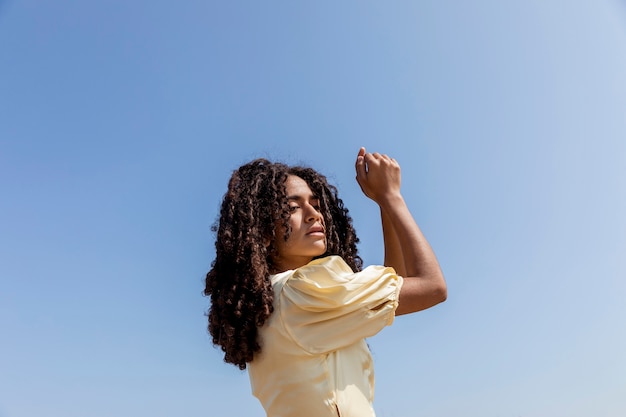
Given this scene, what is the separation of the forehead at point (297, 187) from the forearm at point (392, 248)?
0.59 meters

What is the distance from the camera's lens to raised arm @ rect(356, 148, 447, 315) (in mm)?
4129

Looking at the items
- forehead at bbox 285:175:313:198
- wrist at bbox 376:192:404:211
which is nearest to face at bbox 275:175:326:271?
forehead at bbox 285:175:313:198

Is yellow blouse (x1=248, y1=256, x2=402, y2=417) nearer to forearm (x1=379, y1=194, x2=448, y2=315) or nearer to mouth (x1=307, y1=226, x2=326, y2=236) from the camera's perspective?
forearm (x1=379, y1=194, x2=448, y2=315)

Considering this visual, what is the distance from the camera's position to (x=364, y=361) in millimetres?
4113

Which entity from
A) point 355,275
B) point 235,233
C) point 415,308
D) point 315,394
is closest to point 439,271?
point 415,308

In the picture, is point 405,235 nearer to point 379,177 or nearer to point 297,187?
point 379,177

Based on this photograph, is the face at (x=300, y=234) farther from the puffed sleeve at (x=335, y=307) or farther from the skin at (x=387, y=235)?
the puffed sleeve at (x=335, y=307)

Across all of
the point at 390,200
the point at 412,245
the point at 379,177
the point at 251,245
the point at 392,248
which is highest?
the point at 379,177

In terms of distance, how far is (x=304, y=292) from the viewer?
4.05 metres

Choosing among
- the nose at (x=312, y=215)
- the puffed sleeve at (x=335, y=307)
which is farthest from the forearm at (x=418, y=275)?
the nose at (x=312, y=215)

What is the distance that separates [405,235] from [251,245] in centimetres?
105

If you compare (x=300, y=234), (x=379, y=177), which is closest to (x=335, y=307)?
(x=300, y=234)

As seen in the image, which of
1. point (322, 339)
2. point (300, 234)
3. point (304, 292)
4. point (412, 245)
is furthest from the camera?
point (300, 234)

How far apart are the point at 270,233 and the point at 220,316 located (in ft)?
2.23
